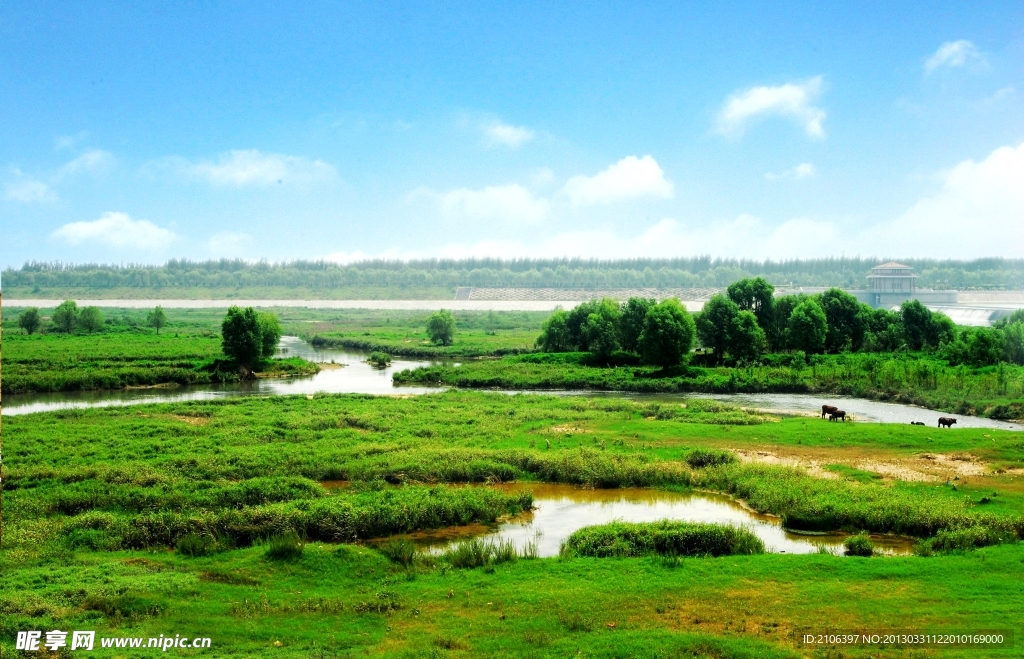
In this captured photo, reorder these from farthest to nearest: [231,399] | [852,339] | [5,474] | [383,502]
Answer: [852,339], [231,399], [5,474], [383,502]

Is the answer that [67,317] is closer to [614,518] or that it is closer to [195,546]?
[195,546]

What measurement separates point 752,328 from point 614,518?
153 ft

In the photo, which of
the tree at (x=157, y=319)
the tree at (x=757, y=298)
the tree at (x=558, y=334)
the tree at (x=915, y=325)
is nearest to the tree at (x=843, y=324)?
the tree at (x=915, y=325)

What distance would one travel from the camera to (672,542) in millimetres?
21844

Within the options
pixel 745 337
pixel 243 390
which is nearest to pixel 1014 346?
pixel 745 337

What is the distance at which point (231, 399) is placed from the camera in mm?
52031

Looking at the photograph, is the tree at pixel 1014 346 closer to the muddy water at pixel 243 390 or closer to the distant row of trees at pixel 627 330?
the distant row of trees at pixel 627 330

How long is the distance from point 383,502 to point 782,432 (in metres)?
22.5

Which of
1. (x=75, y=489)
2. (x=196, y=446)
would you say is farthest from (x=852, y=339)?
(x=75, y=489)

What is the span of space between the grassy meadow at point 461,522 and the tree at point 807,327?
31.9m

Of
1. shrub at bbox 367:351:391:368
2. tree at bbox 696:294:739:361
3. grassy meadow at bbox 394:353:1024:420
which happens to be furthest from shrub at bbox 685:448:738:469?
shrub at bbox 367:351:391:368

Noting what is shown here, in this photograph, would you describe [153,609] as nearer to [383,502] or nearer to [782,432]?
[383,502]

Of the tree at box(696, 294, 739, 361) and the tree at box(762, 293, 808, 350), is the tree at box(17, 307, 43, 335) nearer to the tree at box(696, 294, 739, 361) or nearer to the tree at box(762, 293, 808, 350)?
the tree at box(696, 294, 739, 361)

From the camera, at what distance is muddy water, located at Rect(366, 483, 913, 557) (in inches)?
929
